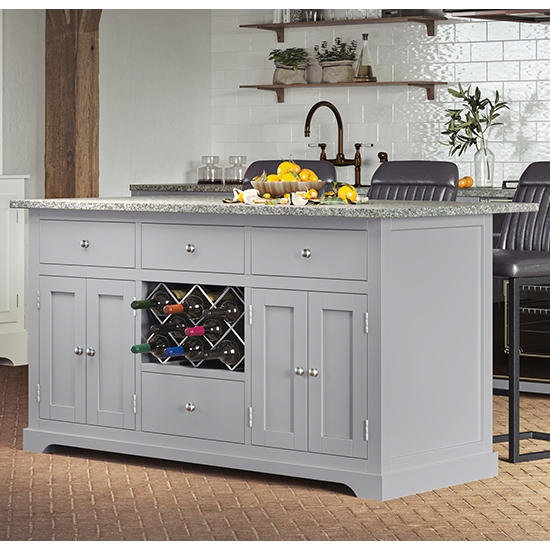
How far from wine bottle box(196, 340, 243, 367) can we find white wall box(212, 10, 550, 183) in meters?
3.20

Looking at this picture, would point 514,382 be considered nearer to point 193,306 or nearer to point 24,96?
point 193,306

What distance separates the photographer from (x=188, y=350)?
3.64 m

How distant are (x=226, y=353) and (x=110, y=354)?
508 mm

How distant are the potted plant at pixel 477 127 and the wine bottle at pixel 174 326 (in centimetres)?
293

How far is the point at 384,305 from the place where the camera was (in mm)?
3236

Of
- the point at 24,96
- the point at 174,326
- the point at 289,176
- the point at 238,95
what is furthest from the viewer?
the point at 238,95

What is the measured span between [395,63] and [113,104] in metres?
1.81

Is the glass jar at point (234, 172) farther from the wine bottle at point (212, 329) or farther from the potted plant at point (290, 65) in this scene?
the wine bottle at point (212, 329)

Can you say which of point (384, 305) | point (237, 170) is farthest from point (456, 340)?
point (237, 170)

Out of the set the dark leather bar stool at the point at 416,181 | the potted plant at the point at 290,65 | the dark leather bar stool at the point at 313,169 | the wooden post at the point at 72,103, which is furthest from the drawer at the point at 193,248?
the potted plant at the point at 290,65

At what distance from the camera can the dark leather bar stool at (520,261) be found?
378cm

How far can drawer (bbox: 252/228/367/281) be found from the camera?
129 inches

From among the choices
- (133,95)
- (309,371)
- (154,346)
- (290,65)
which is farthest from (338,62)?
(309,371)

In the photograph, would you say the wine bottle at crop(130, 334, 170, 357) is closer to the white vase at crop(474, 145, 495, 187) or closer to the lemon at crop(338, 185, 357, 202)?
the lemon at crop(338, 185, 357, 202)
